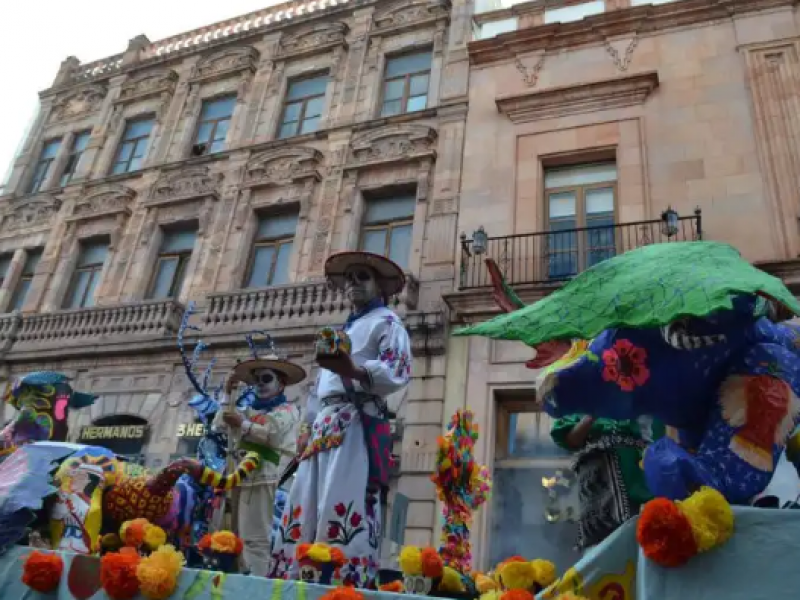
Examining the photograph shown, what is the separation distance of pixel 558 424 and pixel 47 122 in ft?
57.8

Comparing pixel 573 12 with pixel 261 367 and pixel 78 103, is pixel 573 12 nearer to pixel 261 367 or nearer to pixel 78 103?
pixel 261 367

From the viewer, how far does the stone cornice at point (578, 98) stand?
980cm

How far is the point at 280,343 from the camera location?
9852 mm

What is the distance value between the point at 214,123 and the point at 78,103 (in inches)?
191

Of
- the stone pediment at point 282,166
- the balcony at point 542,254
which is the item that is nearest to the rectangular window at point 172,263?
the stone pediment at point 282,166

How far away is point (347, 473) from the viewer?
10.1 feet

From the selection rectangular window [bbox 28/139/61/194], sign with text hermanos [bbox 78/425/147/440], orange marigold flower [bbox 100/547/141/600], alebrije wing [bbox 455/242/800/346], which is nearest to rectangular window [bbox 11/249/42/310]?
rectangular window [bbox 28/139/61/194]

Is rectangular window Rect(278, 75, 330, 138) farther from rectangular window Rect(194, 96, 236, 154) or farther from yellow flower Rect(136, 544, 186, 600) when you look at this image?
yellow flower Rect(136, 544, 186, 600)

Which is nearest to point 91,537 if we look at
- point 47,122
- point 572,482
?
point 572,482

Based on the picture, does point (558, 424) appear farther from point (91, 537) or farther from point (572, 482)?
point (572, 482)

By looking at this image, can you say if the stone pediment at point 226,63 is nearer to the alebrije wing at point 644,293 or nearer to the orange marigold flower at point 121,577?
the orange marigold flower at point 121,577

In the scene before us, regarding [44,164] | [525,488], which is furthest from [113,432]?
[44,164]

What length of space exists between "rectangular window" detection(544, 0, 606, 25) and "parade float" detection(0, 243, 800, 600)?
1009 cm

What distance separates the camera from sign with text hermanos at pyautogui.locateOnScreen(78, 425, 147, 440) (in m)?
10.2
